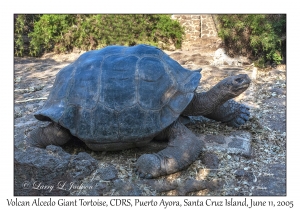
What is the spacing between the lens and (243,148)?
4352mm

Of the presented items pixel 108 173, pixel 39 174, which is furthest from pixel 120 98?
pixel 39 174

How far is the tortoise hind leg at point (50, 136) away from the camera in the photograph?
4.43 m

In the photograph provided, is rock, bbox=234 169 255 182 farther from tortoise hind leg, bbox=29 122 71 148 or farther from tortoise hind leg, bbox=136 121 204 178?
tortoise hind leg, bbox=29 122 71 148

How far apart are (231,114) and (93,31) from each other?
24.4 ft

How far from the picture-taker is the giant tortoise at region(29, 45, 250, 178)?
404 cm

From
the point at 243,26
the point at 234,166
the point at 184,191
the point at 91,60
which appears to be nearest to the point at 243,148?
the point at 234,166

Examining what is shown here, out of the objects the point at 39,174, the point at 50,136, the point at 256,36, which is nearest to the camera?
the point at 39,174

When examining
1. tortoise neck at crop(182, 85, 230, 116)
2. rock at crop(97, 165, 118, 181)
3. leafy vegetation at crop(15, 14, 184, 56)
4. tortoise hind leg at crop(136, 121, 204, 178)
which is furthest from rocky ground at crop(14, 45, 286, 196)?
leafy vegetation at crop(15, 14, 184, 56)

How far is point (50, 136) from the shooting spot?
175 inches

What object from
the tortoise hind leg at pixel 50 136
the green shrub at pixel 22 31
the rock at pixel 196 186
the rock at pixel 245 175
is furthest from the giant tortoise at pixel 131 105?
the green shrub at pixel 22 31

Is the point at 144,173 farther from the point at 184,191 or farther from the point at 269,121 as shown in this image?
the point at 269,121

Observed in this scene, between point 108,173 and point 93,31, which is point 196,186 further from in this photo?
point 93,31

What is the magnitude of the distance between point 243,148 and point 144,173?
4.47 feet

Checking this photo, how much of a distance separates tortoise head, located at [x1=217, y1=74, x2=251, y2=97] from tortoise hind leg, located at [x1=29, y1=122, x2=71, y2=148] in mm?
2121
